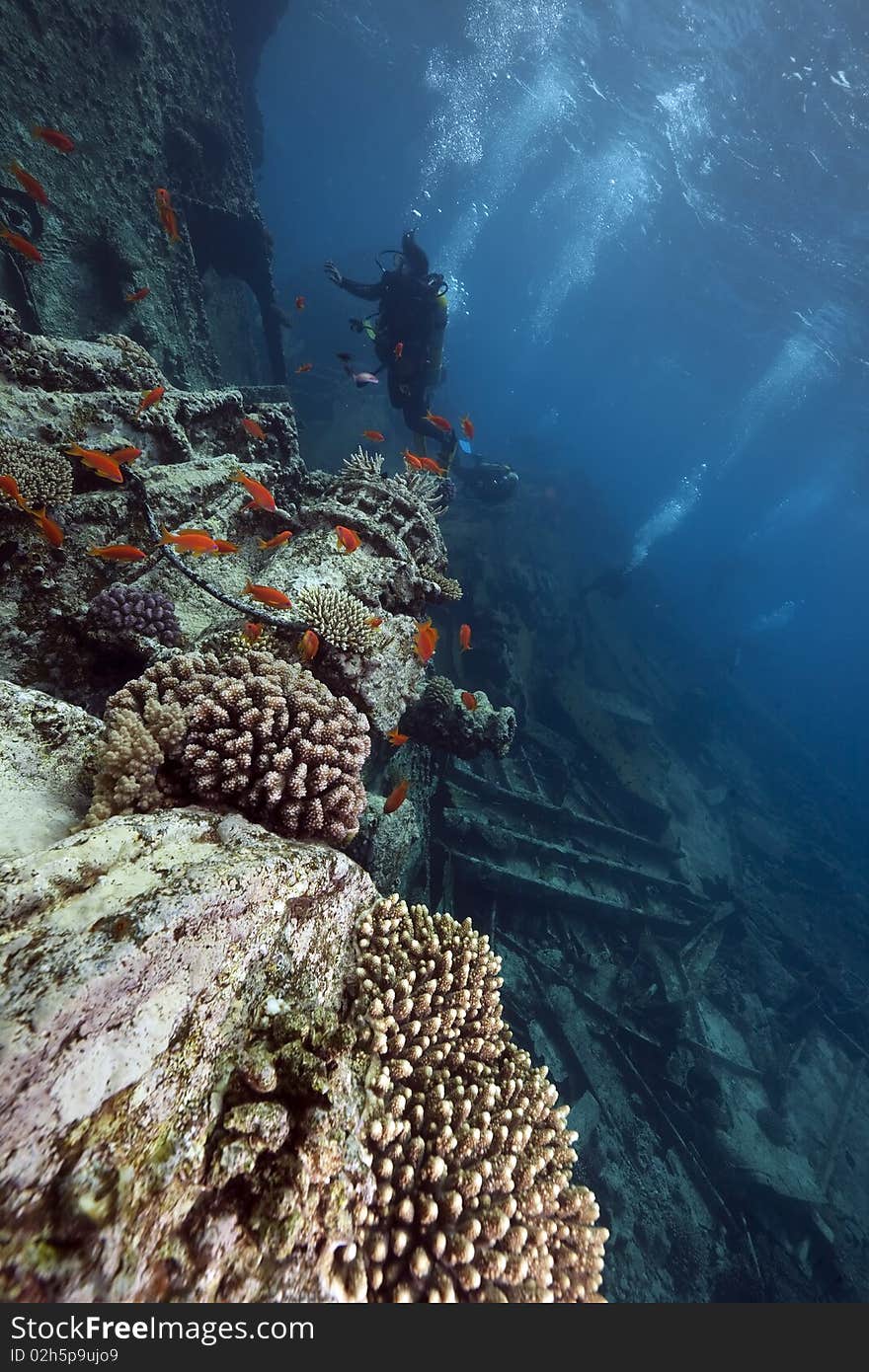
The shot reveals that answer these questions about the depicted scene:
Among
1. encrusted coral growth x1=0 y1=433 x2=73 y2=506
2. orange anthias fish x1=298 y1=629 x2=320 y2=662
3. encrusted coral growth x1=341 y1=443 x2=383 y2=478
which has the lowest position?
orange anthias fish x1=298 y1=629 x2=320 y2=662

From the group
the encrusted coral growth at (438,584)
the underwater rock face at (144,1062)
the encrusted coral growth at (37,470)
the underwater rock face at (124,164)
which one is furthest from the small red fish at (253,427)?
the underwater rock face at (144,1062)

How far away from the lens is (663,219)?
29891 millimetres

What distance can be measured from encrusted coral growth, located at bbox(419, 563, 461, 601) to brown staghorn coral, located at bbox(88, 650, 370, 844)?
3246mm

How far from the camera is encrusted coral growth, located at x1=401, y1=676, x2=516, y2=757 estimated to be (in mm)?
7266

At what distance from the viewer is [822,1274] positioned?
738 cm

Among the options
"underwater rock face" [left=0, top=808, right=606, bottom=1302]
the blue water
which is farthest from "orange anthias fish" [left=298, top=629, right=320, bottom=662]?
the blue water

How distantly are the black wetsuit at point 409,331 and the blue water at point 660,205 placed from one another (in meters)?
6.48

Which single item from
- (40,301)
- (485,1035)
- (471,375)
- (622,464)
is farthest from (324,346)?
(622,464)

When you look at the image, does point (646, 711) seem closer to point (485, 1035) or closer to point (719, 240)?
point (485, 1035)

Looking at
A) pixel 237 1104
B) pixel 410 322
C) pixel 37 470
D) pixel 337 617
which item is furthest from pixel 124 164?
pixel 237 1104

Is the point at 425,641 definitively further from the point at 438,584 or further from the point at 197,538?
the point at 197,538

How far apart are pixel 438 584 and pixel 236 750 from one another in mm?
4150

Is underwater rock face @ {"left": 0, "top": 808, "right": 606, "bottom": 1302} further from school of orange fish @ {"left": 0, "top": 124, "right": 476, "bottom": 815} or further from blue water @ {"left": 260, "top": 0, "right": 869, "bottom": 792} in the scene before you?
blue water @ {"left": 260, "top": 0, "right": 869, "bottom": 792}

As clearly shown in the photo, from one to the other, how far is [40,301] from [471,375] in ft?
264
